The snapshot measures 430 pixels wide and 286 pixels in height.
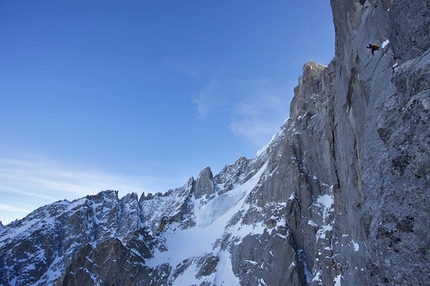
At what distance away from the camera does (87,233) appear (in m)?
177

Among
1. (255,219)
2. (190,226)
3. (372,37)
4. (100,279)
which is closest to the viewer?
(372,37)

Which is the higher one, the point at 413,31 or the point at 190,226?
the point at 190,226

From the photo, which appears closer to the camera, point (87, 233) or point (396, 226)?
point (396, 226)

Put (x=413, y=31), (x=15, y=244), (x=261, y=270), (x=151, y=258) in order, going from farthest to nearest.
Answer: (x=15, y=244) < (x=151, y=258) < (x=261, y=270) < (x=413, y=31)

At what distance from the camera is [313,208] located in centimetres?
7500

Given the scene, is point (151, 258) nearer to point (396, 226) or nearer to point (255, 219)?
point (255, 219)

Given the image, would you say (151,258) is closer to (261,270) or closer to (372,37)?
(261,270)

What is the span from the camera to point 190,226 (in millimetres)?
138625

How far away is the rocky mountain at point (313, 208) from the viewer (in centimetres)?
637

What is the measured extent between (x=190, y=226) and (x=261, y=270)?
68.8 meters

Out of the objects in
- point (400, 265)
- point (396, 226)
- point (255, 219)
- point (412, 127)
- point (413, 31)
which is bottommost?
point (400, 265)

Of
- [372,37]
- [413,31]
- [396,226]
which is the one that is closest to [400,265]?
[396,226]

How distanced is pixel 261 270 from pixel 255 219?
66.0 feet

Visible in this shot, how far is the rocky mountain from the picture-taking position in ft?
20.9
